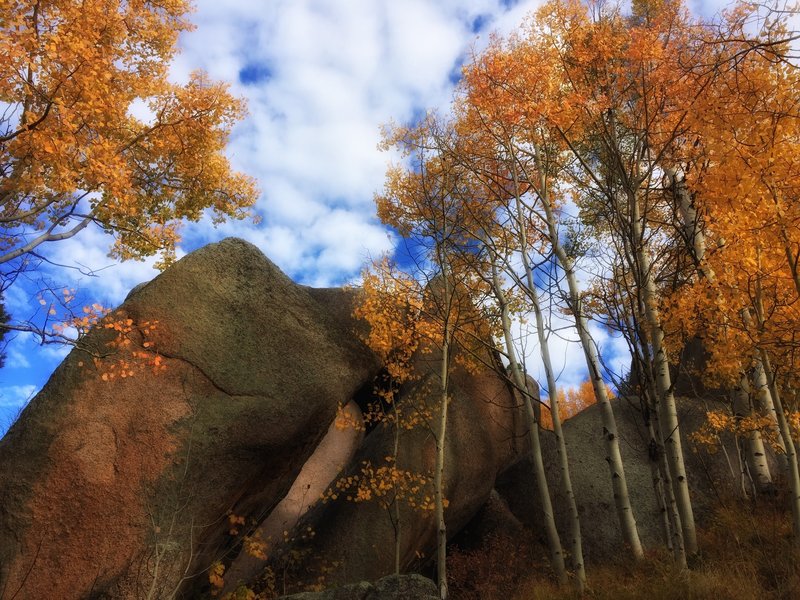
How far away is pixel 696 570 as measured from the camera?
274 inches

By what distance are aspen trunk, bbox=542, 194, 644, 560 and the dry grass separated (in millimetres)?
614

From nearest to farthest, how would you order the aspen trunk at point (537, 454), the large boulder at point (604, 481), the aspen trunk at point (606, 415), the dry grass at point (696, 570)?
1. the dry grass at point (696, 570)
2. the aspen trunk at point (606, 415)
3. the aspen trunk at point (537, 454)
4. the large boulder at point (604, 481)

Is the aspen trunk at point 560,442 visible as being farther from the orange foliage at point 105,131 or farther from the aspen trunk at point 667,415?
the orange foliage at point 105,131

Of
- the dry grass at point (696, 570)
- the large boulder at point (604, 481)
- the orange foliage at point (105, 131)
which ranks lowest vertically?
the dry grass at point (696, 570)

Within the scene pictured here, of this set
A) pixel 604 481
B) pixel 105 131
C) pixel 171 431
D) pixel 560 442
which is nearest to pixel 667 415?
pixel 560 442

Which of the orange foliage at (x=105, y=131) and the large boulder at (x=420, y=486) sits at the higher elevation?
the orange foliage at (x=105, y=131)

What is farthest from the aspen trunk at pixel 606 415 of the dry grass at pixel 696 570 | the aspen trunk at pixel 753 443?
the aspen trunk at pixel 753 443

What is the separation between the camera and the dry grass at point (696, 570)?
6102 mm

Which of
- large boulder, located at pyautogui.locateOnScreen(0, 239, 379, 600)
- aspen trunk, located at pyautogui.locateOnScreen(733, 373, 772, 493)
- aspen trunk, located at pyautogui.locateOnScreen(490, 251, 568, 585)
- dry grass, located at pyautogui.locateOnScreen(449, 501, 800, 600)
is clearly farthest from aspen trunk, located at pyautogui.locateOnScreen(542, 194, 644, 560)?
large boulder, located at pyautogui.locateOnScreen(0, 239, 379, 600)

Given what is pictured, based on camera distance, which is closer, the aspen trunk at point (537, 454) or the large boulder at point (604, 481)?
the aspen trunk at point (537, 454)

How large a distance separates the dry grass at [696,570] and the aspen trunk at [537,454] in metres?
0.50

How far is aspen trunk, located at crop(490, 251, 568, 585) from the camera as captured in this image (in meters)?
9.20

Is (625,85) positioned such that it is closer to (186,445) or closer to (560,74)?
(560,74)

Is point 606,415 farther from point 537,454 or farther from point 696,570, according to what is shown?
point 696,570
